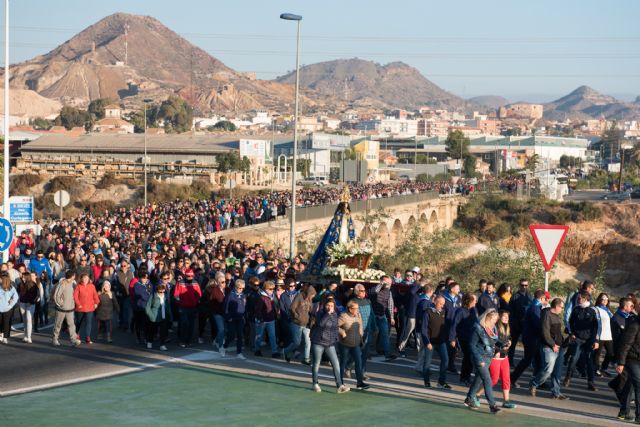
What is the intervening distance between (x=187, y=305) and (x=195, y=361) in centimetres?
143

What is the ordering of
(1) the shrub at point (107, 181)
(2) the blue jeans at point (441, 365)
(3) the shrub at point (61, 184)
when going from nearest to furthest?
(2) the blue jeans at point (441, 365) → (3) the shrub at point (61, 184) → (1) the shrub at point (107, 181)

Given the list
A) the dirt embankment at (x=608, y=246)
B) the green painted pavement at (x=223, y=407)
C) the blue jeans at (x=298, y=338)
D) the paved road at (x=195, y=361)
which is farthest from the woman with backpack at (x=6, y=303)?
the dirt embankment at (x=608, y=246)

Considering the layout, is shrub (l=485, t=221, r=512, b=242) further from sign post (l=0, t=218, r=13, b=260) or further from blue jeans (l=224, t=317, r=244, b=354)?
blue jeans (l=224, t=317, r=244, b=354)

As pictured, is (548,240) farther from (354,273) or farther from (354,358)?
(354,273)

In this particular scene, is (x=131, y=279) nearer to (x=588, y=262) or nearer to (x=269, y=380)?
(x=269, y=380)

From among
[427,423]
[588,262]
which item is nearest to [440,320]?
[427,423]

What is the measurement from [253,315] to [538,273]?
13954mm

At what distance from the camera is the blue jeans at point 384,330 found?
14.8 meters

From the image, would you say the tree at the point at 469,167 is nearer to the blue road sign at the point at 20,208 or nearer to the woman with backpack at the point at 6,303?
the blue road sign at the point at 20,208

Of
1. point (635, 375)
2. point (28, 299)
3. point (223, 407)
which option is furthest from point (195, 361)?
point (635, 375)

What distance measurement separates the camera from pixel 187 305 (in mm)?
15719

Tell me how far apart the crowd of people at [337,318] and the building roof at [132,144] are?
77.2m

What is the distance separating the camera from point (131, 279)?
17.3 meters

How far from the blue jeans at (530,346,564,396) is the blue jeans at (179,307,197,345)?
19.1 ft
